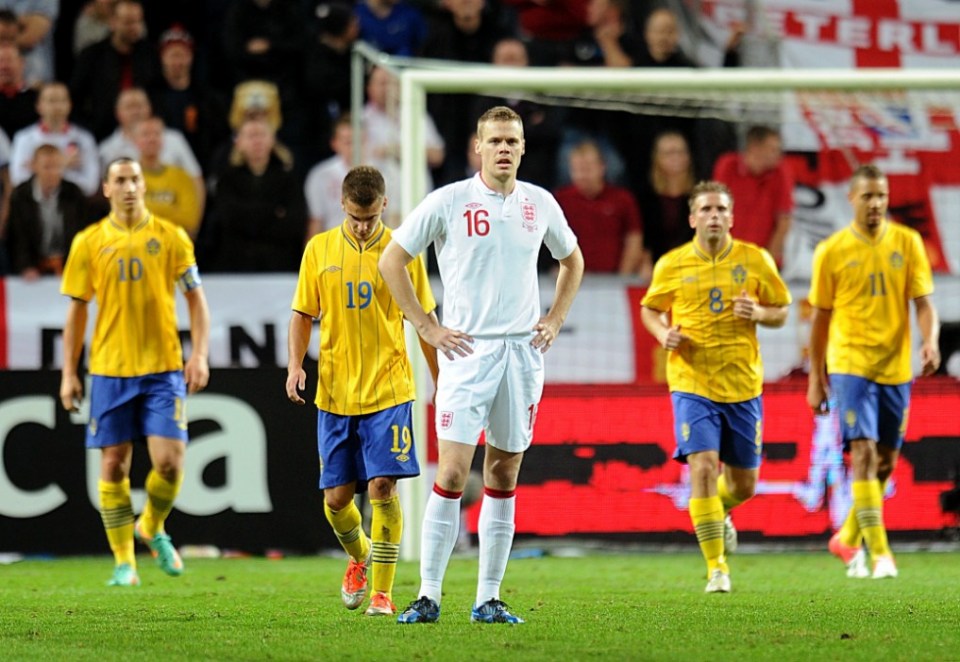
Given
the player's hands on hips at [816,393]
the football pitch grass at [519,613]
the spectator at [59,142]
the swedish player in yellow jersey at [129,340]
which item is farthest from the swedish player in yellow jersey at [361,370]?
the spectator at [59,142]

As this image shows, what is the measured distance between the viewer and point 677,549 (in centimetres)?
1284

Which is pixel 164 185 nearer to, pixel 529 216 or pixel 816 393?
pixel 816 393

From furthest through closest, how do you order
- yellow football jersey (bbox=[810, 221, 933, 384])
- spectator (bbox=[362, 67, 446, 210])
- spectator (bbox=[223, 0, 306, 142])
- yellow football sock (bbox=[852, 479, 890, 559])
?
1. spectator (bbox=[223, 0, 306, 142])
2. spectator (bbox=[362, 67, 446, 210])
3. yellow football jersey (bbox=[810, 221, 933, 384])
4. yellow football sock (bbox=[852, 479, 890, 559])

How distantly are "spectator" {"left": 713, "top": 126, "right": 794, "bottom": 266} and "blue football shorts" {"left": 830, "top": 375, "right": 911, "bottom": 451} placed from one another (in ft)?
10.9

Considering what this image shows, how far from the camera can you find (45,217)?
14.4 metres

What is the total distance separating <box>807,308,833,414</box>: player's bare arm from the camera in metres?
10.6

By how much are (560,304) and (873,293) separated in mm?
3876

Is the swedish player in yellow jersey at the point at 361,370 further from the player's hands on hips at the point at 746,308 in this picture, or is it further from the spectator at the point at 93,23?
the spectator at the point at 93,23

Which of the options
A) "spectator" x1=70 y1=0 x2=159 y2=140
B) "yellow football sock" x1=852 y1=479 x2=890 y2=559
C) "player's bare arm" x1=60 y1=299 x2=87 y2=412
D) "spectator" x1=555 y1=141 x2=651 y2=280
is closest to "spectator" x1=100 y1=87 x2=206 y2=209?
"spectator" x1=70 y1=0 x2=159 y2=140

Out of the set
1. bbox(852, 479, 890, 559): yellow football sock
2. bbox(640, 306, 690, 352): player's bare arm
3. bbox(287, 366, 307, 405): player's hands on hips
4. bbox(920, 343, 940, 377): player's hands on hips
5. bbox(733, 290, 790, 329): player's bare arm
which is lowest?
bbox(852, 479, 890, 559): yellow football sock

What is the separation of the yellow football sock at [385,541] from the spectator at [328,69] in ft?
28.0

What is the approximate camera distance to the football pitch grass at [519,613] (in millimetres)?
6512

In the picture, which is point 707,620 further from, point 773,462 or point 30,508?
point 30,508

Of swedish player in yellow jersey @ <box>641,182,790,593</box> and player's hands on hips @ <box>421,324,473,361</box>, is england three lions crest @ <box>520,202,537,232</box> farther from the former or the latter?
swedish player in yellow jersey @ <box>641,182,790,593</box>
